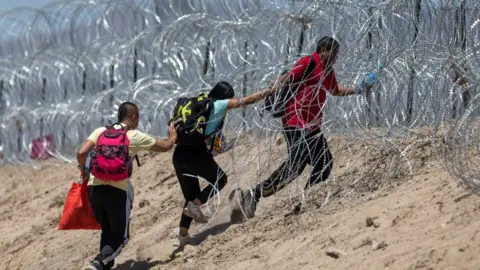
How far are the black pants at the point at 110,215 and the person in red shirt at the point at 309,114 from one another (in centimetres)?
113

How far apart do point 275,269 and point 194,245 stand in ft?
5.39

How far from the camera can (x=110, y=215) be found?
8016mm

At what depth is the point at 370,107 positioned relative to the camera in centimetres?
838

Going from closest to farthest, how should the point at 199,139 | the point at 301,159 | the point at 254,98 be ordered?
the point at 254,98 < the point at 301,159 < the point at 199,139

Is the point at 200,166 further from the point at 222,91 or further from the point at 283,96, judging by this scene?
the point at 283,96

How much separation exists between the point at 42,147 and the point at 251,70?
890cm

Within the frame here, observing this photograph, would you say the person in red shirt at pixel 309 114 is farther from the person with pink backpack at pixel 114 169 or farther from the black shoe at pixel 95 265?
the black shoe at pixel 95 265

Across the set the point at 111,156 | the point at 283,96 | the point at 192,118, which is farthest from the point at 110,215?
the point at 283,96

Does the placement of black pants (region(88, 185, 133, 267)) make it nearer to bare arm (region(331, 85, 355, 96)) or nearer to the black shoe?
the black shoe

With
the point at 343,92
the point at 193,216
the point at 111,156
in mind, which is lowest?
the point at 193,216

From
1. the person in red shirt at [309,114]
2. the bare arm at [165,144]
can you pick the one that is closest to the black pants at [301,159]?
the person in red shirt at [309,114]

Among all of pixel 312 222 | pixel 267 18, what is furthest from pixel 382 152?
pixel 267 18

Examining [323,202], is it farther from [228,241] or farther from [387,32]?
[387,32]

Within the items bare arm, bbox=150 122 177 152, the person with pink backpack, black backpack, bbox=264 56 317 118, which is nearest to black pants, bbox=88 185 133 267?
the person with pink backpack
